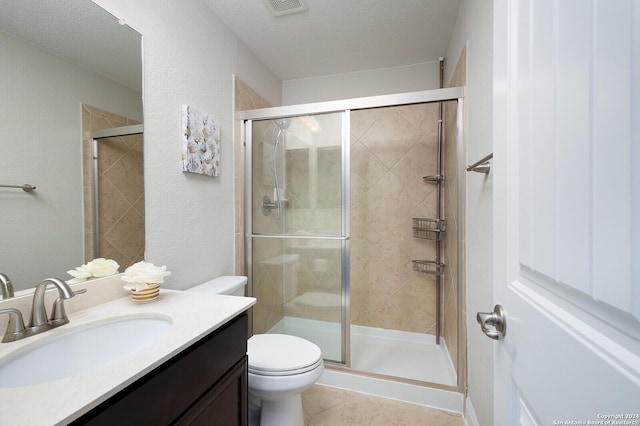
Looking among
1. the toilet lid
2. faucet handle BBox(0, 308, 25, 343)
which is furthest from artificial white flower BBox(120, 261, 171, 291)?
the toilet lid

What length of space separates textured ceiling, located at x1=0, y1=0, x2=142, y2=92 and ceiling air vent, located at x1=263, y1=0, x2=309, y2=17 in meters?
0.85

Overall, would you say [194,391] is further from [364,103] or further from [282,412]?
[364,103]

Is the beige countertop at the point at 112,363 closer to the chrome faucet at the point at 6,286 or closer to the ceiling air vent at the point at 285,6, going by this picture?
the chrome faucet at the point at 6,286

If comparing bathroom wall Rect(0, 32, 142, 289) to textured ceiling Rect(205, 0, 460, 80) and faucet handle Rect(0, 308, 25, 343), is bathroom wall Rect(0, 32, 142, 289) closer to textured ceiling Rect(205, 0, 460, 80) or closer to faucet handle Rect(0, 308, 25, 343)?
faucet handle Rect(0, 308, 25, 343)

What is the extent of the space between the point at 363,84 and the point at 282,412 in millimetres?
2610

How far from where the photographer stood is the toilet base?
1.31 meters

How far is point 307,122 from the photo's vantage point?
1932mm

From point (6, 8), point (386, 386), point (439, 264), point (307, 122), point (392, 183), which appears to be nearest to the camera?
point (6, 8)

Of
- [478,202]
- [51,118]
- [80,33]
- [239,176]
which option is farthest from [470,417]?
[80,33]

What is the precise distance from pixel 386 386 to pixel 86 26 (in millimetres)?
2422

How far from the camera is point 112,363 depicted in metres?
0.64

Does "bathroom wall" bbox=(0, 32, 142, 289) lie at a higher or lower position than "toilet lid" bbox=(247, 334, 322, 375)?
higher

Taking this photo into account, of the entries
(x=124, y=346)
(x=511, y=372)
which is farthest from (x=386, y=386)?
(x=124, y=346)

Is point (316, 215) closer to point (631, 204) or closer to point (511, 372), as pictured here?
point (511, 372)
